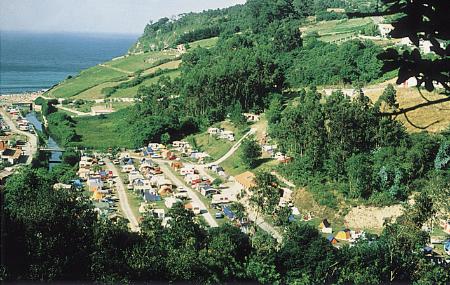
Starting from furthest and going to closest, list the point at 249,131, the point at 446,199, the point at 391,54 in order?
the point at 249,131 → the point at 446,199 → the point at 391,54

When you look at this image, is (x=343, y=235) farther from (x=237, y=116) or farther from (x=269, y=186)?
(x=237, y=116)

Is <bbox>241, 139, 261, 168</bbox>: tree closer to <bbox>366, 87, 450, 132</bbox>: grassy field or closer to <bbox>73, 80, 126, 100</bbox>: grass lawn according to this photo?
<bbox>366, 87, 450, 132</bbox>: grassy field

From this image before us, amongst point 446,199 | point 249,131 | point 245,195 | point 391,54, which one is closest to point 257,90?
point 249,131

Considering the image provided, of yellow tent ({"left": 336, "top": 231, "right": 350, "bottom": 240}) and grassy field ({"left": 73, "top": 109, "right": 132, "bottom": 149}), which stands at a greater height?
yellow tent ({"left": 336, "top": 231, "right": 350, "bottom": 240})

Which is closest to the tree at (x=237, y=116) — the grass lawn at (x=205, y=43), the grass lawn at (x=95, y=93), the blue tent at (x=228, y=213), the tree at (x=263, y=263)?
the blue tent at (x=228, y=213)

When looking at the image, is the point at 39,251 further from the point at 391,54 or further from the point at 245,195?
the point at 245,195

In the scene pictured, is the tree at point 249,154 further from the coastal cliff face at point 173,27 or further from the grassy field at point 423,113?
the coastal cliff face at point 173,27

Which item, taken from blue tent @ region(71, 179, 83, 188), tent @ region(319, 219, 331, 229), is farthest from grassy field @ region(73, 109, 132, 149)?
tent @ region(319, 219, 331, 229)
